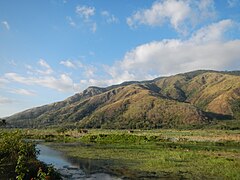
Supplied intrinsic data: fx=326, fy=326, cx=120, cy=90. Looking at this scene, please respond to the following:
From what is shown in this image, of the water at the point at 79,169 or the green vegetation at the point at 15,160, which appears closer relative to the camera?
the green vegetation at the point at 15,160

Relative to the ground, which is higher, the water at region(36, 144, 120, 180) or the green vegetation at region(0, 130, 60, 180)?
the green vegetation at region(0, 130, 60, 180)

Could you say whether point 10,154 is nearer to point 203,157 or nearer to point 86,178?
point 86,178

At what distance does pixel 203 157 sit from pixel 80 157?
2076cm

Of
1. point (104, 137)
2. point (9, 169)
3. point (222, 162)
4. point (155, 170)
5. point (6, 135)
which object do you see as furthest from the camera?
point (104, 137)

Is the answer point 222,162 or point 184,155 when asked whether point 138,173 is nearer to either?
point 222,162

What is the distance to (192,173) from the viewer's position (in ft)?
127

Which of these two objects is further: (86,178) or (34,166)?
(86,178)

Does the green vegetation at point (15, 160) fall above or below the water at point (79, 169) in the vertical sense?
above

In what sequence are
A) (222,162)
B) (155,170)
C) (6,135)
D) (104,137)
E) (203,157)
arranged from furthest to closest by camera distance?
(104,137), (203,157), (222,162), (155,170), (6,135)

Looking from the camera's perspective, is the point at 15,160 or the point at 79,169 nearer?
the point at 15,160

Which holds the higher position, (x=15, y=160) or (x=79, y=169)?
(x=15, y=160)

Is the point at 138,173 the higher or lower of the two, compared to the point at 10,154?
lower

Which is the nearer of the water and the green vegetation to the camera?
the green vegetation

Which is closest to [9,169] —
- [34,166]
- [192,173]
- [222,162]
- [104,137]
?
[34,166]
